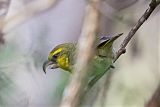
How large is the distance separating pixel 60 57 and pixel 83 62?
100 cm

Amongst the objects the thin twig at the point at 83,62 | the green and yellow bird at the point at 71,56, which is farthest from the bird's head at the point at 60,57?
the thin twig at the point at 83,62

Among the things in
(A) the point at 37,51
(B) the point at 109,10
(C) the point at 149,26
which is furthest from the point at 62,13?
(B) the point at 109,10

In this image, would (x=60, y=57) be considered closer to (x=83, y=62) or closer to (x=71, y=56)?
(x=71, y=56)

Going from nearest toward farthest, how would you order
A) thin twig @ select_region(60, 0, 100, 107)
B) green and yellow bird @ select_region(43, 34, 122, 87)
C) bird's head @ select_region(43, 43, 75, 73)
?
thin twig @ select_region(60, 0, 100, 107), green and yellow bird @ select_region(43, 34, 122, 87), bird's head @ select_region(43, 43, 75, 73)

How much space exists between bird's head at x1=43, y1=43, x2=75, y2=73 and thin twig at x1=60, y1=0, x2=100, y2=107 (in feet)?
3.11

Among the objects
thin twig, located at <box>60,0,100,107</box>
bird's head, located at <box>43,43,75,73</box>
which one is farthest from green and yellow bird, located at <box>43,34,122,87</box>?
thin twig, located at <box>60,0,100,107</box>

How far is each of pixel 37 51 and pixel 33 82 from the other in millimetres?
125

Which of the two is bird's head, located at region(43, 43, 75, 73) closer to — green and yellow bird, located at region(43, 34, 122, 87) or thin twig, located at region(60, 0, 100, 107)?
green and yellow bird, located at region(43, 34, 122, 87)

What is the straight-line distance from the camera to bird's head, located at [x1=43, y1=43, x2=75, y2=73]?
1420 millimetres

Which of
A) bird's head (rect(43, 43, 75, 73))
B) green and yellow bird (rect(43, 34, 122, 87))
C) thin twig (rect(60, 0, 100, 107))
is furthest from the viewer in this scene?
bird's head (rect(43, 43, 75, 73))

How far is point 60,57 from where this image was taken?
1.44 meters

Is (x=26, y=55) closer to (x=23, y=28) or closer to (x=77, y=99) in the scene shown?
(x=23, y=28)

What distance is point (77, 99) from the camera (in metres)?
0.43

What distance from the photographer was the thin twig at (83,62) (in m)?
0.43
